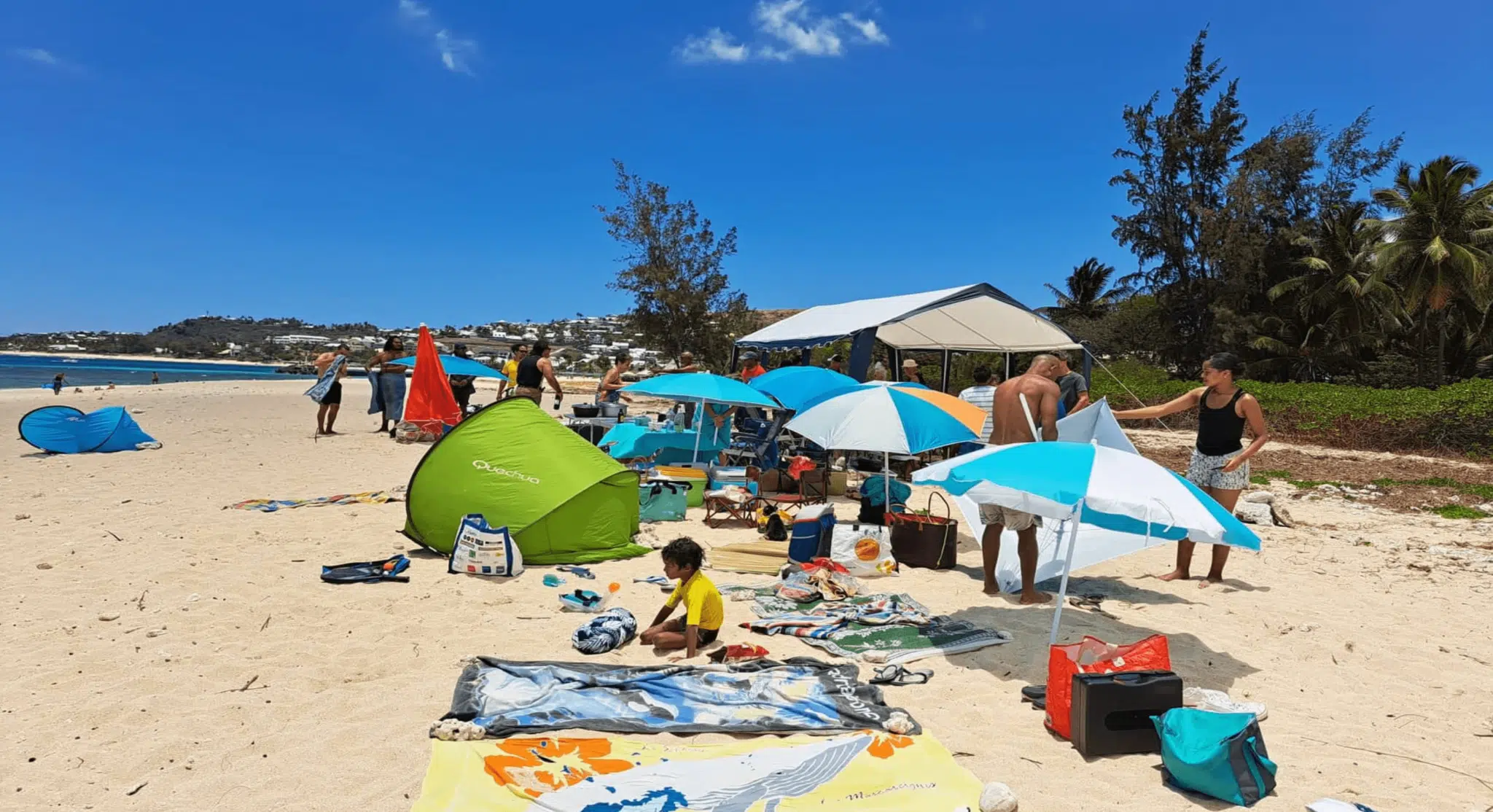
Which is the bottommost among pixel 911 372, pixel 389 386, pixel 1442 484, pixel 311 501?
pixel 311 501

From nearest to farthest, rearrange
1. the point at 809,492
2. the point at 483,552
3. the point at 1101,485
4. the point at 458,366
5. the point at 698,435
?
the point at 1101,485 → the point at 483,552 → the point at 809,492 → the point at 698,435 → the point at 458,366

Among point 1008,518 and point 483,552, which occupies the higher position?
point 1008,518

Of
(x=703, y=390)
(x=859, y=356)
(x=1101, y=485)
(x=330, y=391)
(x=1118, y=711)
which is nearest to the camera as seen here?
(x=1118, y=711)

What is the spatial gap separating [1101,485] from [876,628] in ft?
5.80

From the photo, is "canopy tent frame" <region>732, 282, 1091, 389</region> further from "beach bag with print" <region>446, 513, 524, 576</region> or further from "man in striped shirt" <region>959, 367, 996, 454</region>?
"beach bag with print" <region>446, 513, 524, 576</region>

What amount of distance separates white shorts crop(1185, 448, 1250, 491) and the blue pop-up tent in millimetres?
13914

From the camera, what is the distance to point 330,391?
49.0 ft

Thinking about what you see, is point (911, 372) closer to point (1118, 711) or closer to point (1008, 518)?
point (1008, 518)

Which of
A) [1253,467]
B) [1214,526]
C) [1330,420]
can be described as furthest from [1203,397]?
[1330,420]

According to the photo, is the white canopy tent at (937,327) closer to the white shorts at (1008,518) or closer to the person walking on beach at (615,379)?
the person walking on beach at (615,379)

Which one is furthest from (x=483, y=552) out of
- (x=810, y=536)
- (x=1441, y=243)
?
(x=1441, y=243)

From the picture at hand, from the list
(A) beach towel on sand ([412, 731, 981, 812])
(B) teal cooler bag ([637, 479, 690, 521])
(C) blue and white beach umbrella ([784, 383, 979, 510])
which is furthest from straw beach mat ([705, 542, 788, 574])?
(A) beach towel on sand ([412, 731, 981, 812])

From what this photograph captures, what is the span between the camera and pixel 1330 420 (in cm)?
1803

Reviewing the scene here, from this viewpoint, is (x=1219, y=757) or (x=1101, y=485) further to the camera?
(x=1101, y=485)
